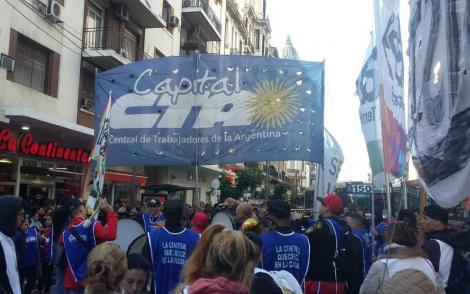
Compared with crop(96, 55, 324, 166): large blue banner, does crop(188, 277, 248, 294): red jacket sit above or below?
below

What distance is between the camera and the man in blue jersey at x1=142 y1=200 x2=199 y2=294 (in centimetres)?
501

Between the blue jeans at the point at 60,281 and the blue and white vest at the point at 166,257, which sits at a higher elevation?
the blue and white vest at the point at 166,257

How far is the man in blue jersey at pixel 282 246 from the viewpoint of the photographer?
4.75 meters

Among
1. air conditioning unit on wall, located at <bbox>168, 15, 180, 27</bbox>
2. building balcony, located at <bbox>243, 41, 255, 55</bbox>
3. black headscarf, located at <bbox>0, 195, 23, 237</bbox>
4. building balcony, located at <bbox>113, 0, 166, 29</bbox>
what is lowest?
black headscarf, located at <bbox>0, 195, 23, 237</bbox>

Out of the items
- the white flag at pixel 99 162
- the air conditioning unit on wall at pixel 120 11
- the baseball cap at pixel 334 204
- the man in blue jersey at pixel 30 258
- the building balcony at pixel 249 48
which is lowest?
the man in blue jersey at pixel 30 258

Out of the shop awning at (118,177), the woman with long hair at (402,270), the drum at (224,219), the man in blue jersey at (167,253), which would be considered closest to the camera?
the woman with long hair at (402,270)

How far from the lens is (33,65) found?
52.5 ft

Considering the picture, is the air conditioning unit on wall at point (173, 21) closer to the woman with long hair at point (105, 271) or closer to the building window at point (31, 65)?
the building window at point (31, 65)

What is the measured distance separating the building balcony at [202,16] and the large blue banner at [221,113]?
21.3 m

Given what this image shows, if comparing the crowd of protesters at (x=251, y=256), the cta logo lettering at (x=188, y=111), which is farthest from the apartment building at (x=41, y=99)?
the crowd of protesters at (x=251, y=256)

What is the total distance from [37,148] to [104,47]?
5.75 m

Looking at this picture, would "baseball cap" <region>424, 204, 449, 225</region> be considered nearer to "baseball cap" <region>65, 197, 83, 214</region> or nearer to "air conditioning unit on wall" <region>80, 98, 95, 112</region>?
"baseball cap" <region>65, 197, 83, 214</region>

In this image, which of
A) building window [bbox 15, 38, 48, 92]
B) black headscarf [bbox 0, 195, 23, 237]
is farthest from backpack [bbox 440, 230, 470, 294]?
building window [bbox 15, 38, 48, 92]

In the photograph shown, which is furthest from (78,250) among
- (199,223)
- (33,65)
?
(33,65)
